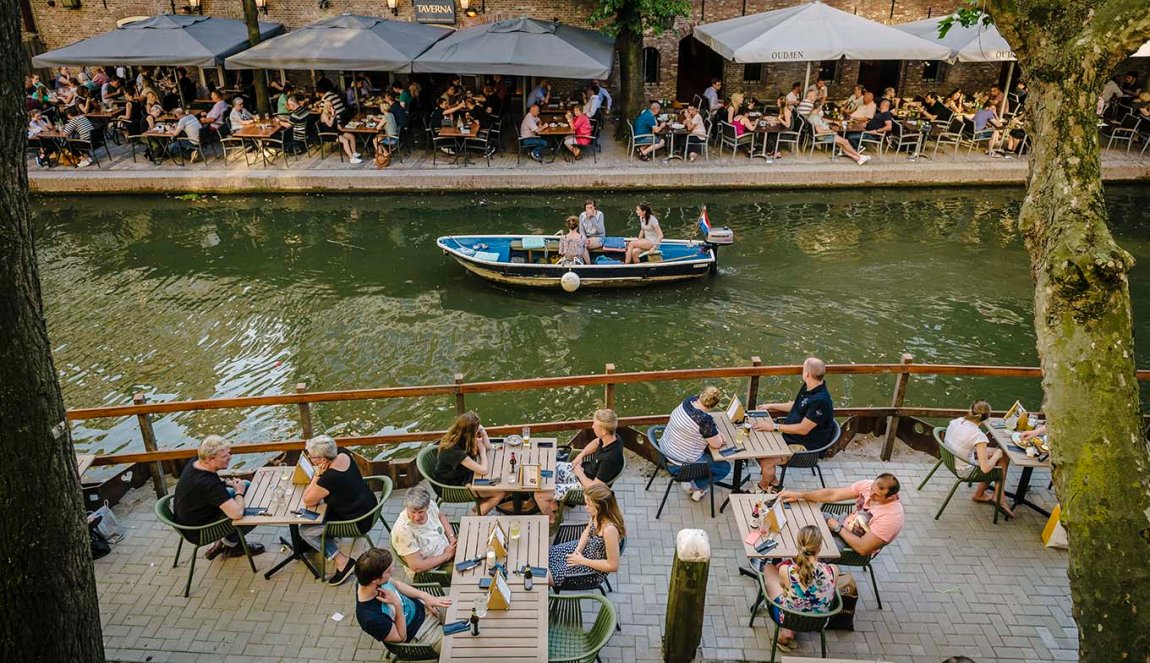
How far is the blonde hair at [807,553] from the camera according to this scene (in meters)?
5.36

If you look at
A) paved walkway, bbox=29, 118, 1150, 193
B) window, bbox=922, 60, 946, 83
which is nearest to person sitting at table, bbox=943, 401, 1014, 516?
paved walkway, bbox=29, 118, 1150, 193

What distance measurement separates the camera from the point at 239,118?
703 inches

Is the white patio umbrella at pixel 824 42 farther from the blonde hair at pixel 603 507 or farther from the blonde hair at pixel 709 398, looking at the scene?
the blonde hair at pixel 603 507

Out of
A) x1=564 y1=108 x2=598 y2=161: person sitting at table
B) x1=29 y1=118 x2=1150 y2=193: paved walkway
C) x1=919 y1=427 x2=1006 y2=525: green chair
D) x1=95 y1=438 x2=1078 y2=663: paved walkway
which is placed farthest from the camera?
x1=564 y1=108 x2=598 y2=161: person sitting at table

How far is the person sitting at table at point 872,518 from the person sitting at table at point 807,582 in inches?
21.7

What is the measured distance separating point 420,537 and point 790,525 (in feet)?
9.15

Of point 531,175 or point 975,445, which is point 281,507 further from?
point 531,175

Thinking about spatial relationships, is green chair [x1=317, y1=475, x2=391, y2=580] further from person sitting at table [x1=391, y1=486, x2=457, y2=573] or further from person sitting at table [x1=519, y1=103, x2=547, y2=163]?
person sitting at table [x1=519, y1=103, x2=547, y2=163]

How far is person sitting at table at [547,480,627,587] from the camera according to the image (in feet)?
19.0

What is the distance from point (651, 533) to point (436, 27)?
1684cm

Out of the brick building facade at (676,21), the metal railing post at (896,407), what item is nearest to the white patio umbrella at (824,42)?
the brick building facade at (676,21)

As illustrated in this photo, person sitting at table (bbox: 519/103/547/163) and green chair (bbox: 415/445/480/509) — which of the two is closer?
green chair (bbox: 415/445/480/509)

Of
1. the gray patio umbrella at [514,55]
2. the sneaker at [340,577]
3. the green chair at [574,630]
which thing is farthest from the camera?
the gray patio umbrella at [514,55]

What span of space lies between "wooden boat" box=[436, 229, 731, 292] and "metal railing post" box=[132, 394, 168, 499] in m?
6.16
